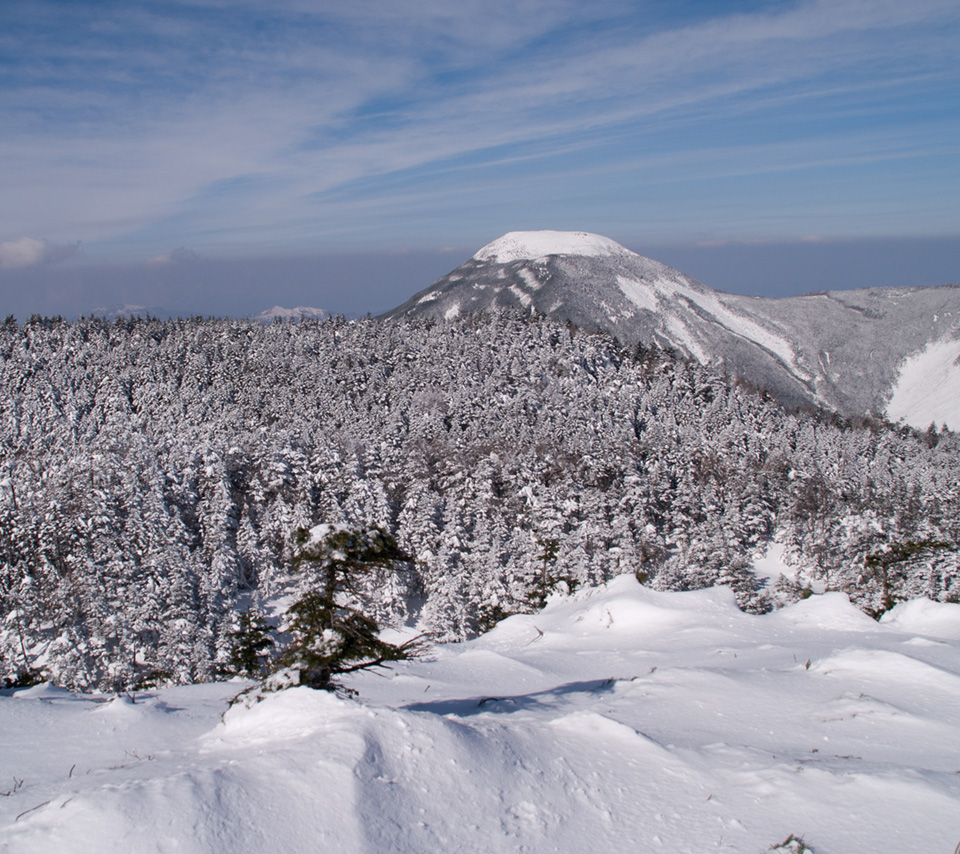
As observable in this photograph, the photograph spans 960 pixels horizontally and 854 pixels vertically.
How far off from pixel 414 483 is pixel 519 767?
66.0m

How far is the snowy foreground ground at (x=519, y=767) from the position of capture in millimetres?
8609

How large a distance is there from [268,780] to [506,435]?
80725 mm

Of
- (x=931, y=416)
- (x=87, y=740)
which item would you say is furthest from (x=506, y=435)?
(x=931, y=416)

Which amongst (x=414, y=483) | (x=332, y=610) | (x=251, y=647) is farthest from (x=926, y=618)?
(x=414, y=483)

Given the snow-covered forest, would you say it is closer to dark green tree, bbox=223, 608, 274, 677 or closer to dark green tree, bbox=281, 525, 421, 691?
dark green tree, bbox=223, 608, 274, 677

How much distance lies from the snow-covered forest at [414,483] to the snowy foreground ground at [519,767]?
11693mm

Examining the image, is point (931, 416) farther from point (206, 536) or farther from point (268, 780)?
point (268, 780)

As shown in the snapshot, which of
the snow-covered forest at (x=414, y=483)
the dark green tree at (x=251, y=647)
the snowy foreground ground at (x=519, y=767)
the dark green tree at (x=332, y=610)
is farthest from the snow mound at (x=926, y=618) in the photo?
the dark green tree at (x=251, y=647)

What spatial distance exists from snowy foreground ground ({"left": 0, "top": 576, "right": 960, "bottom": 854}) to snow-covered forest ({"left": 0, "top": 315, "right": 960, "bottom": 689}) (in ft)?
38.4

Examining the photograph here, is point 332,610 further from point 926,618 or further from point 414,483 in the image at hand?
point 414,483

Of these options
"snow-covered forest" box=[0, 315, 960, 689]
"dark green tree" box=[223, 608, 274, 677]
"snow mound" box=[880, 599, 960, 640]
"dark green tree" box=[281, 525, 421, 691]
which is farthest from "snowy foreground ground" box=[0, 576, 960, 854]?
"snow-covered forest" box=[0, 315, 960, 689]

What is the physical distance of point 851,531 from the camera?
70250 millimetres

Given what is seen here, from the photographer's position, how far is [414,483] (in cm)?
7619

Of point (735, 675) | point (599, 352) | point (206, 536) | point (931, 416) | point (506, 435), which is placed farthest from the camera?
point (931, 416)
